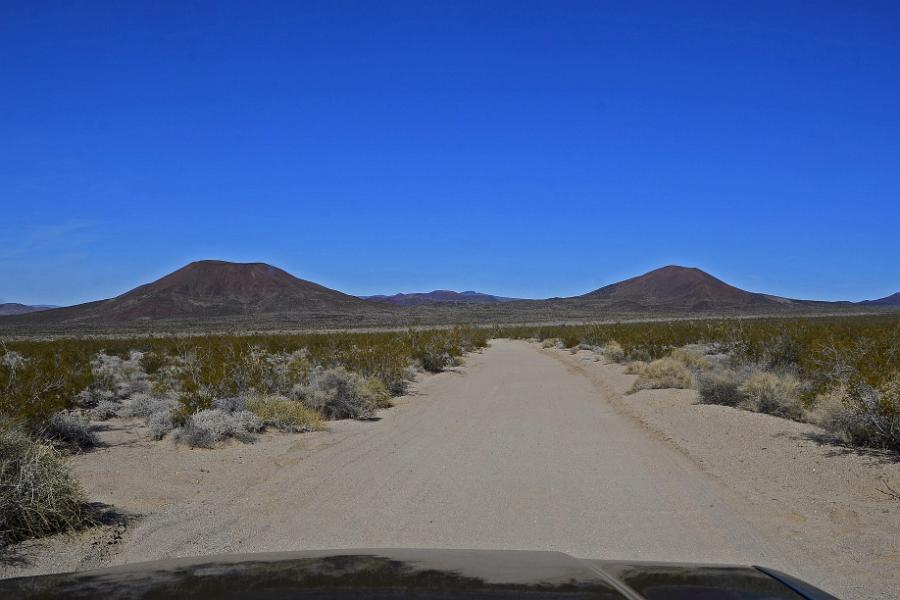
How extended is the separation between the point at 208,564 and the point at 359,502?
175 inches

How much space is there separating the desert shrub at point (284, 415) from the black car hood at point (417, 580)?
9623mm

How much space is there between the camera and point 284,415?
45.0 feet

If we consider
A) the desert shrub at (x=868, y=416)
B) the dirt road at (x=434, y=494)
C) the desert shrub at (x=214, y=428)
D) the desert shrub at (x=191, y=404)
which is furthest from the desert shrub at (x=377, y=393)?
the desert shrub at (x=868, y=416)

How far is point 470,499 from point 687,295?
18172 cm

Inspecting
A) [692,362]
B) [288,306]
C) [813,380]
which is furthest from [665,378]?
[288,306]

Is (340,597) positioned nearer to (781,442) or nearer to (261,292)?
(781,442)

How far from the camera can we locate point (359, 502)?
27.4 ft

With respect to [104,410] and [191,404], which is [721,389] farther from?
[104,410]

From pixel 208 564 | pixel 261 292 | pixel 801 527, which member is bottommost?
pixel 801 527

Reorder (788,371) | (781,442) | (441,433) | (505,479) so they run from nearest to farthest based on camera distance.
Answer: (505,479)
(781,442)
(441,433)
(788,371)

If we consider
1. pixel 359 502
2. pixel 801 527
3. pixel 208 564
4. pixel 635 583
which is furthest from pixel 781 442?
pixel 208 564

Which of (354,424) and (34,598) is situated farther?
(354,424)

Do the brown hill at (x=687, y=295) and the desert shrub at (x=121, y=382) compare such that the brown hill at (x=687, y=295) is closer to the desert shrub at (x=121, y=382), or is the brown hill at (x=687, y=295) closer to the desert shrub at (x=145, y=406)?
the desert shrub at (x=121, y=382)

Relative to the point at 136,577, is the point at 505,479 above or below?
below
